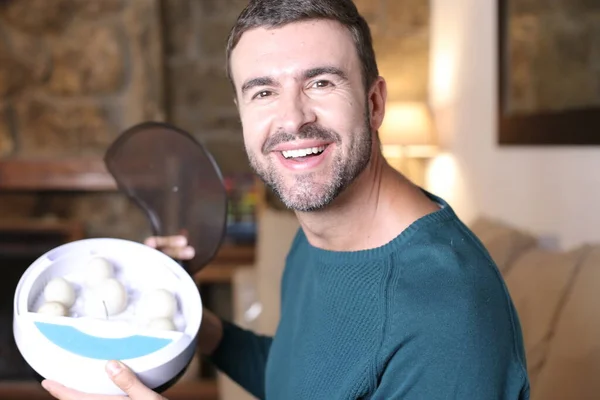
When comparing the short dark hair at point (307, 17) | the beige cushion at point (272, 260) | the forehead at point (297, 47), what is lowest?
the beige cushion at point (272, 260)

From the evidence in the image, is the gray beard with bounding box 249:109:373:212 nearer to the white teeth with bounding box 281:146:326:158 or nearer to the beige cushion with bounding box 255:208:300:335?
the white teeth with bounding box 281:146:326:158

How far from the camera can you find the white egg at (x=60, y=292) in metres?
0.97

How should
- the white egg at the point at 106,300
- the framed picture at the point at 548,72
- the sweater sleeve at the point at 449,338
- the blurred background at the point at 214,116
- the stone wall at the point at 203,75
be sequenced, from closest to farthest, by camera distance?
the sweater sleeve at the point at 449,338, the white egg at the point at 106,300, the framed picture at the point at 548,72, the blurred background at the point at 214,116, the stone wall at the point at 203,75

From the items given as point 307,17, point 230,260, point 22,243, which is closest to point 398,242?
point 307,17

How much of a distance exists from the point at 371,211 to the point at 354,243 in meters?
0.05

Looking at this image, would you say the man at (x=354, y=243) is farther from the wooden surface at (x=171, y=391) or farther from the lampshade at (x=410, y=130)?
the wooden surface at (x=171, y=391)

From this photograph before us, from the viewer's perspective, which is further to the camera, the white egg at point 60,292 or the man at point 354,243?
the white egg at point 60,292

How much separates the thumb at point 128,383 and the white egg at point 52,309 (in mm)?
129

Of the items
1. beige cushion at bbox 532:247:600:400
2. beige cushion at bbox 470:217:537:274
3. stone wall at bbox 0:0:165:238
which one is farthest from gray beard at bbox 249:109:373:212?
stone wall at bbox 0:0:165:238

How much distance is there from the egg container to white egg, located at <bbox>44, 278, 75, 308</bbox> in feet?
0.04

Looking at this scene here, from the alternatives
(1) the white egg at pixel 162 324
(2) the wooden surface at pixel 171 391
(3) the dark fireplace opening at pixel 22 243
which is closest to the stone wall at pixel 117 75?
(3) the dark fireplace opening at pixel 22 243

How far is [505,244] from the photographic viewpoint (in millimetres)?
1666

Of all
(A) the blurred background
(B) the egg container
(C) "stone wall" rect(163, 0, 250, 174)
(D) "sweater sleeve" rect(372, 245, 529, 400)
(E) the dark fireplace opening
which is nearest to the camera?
(D) "sweater sleeve" rect(372, 245, 529, 400)

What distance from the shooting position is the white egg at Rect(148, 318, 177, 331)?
3.11ft
